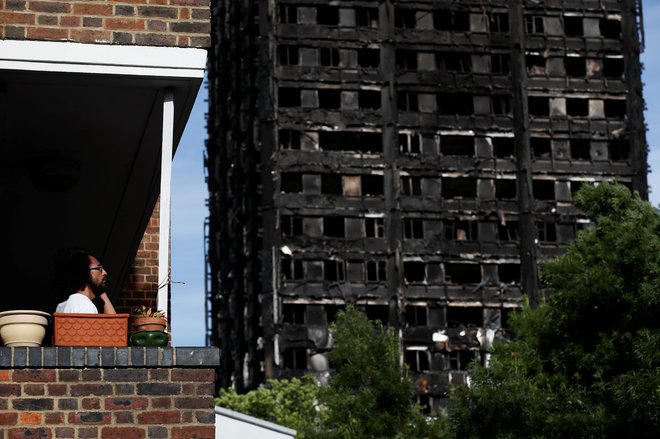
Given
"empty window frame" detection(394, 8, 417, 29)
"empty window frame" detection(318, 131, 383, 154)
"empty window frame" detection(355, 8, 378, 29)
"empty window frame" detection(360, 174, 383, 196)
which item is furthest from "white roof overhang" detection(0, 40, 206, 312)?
"empty window frame" detection(394, 8, 417, 29)

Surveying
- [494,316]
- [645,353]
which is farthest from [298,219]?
[645,353]

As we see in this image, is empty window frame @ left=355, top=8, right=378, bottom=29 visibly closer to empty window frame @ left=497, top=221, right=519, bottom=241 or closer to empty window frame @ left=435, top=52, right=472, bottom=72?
empty window frame @ left=435, top=52, right=472, bottom=72

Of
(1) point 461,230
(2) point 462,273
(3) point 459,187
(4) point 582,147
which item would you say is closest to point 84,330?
(1) point 461,230

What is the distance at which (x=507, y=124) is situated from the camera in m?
107

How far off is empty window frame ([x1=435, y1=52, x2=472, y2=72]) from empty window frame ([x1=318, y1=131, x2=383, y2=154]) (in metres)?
7.51

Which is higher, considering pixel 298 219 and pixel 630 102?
pixel 630 102

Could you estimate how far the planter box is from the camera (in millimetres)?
12148

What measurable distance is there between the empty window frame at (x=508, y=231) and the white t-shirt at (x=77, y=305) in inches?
3671

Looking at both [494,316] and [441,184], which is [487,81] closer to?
[441,184]

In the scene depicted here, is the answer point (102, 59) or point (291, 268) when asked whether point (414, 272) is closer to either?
point (291, 268)

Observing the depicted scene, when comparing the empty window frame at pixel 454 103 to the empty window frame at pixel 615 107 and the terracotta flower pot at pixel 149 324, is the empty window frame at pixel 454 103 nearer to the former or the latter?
the empty window frame at pixel 615 107

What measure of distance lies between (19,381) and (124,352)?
0.85 meters

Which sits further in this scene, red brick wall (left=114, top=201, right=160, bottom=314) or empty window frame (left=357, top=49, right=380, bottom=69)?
empty window frame (left=357, top=49, right=380, bottom=69)

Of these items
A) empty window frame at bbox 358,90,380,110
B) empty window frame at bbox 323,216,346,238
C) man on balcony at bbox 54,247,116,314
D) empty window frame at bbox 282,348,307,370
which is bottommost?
man on balcony at bbox 54,247,116,314
